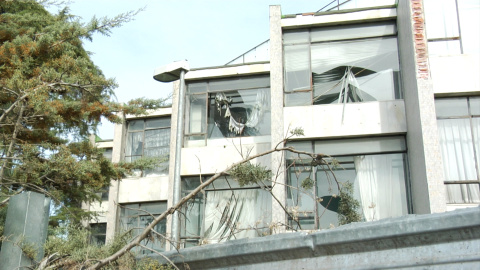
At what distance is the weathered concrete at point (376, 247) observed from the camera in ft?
13.3

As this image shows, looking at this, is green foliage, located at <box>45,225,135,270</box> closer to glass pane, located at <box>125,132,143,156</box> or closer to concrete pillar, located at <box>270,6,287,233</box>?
concrete pillar, located at <box>270,6,287,233</box>

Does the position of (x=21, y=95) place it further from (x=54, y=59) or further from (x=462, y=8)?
(x=462, y=8)

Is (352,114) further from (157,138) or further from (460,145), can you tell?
(157,138)

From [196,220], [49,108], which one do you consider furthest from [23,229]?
[196,220]

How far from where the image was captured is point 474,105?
14.7 metres

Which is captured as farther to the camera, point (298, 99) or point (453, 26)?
point (298, 99)

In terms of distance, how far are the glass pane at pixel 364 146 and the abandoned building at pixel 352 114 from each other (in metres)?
0.03

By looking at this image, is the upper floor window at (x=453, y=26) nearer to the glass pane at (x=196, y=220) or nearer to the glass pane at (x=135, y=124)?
the glass pane at (x=196, y=220)

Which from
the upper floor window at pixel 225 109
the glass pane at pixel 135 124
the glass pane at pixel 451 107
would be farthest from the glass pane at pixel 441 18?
the glass pane at pixel 135 124

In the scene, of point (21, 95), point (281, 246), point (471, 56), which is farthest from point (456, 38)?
point (281, 246)

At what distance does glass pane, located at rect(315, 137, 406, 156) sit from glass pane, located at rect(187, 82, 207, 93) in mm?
4997

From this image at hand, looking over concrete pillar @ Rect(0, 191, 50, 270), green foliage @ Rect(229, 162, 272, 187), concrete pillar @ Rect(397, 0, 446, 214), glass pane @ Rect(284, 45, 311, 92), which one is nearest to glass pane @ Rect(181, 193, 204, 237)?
glass pane @ Rect(284, 45, 311, 92)

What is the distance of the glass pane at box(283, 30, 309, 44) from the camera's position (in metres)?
17.0

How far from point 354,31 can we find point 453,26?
2687 millimetres
